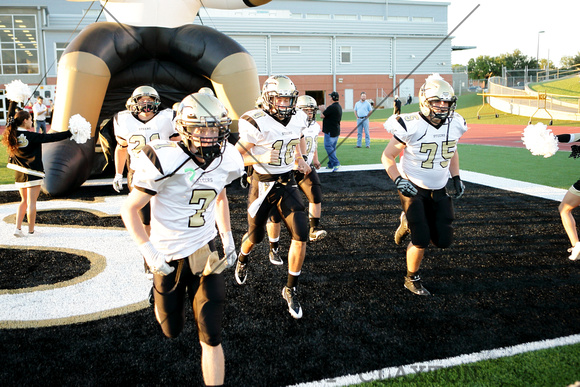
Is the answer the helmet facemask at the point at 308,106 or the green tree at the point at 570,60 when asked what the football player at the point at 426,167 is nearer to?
the helmet facemask at the point at 308,106

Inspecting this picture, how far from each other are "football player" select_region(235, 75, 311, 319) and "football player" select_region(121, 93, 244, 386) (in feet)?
4.78

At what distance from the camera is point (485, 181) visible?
9.65 metres

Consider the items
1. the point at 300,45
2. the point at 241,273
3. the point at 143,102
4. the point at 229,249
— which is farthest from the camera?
the point at 300,45

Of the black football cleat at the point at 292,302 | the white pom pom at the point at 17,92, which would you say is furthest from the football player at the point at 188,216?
the white pom pom at the point at 17,92

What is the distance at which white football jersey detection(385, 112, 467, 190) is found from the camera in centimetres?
436

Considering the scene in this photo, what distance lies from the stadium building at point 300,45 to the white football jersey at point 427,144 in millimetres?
24180

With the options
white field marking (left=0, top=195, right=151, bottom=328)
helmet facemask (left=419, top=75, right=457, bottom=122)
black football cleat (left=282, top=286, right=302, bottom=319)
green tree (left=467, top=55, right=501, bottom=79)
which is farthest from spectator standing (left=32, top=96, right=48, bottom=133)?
green tree (left=467, top=55, right=501, bottom=79)

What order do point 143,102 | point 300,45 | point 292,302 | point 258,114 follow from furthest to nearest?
1. point 300,45
2. point 143,102
3. point 258,114
4. point 292,302

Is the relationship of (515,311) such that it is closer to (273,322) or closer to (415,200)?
→ (415,200)

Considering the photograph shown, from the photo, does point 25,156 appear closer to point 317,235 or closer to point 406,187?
point 317,235

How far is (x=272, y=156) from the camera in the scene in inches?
178

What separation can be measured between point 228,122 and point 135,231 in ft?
2.73

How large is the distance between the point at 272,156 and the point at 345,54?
32158 millimetres

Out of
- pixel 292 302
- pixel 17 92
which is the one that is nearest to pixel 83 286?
pixel 292 302
